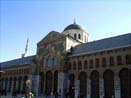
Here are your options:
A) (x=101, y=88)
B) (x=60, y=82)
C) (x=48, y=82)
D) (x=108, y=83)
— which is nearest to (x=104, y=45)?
(x=108, y=83)

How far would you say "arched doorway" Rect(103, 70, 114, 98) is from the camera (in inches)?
1340

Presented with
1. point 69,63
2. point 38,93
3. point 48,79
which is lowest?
point 38,93

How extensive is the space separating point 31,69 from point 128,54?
25.7 metres

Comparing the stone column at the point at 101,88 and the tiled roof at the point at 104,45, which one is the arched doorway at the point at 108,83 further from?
the tiled roof at the point at 104,45

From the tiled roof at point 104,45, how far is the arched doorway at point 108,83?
464 centimetres

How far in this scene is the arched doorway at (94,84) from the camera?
36.2 meters

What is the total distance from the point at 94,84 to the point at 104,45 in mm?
7936

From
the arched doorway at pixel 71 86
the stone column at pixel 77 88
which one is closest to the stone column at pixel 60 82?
the arched doorway at pixel 71 86

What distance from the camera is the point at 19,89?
54.6 m

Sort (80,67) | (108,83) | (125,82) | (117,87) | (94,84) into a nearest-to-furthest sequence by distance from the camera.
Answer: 1. (125,82)
2. (117,87)
3. (108,83)
4. (94,84)
5. (80,67)

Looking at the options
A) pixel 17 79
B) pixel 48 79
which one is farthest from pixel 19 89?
pixel 48 79

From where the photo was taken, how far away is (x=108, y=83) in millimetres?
34750

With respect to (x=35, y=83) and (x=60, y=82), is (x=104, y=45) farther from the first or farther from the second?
(x=35, y=83)

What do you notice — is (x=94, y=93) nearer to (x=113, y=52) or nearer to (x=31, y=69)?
(x=113, y=52)
